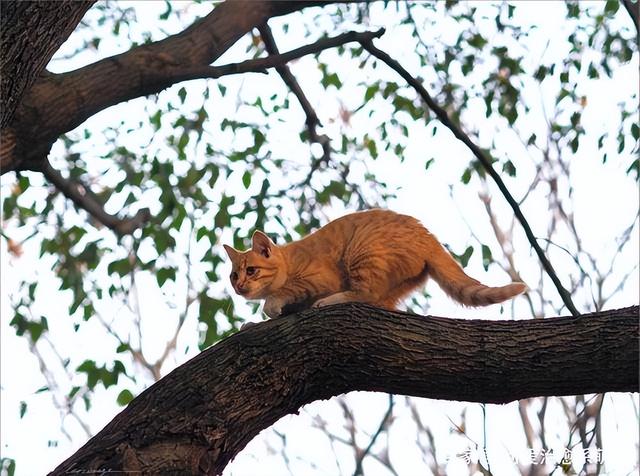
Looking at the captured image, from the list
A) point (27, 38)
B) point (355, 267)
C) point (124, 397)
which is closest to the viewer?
point (27, 38)

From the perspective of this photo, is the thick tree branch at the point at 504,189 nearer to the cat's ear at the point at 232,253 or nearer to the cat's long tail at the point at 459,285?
the cat's long tail at the point at 459,285

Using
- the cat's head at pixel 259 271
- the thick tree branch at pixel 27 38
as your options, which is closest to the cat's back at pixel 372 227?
the cat's head at pixel 259 271

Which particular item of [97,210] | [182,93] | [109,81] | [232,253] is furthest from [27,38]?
[182,93]

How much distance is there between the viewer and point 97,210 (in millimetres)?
5324

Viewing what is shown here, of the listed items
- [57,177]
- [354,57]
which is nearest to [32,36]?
[57,177]

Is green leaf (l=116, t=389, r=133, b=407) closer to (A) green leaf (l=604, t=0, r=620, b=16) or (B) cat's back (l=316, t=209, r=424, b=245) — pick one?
(B) cat's back (l=316, t=209, r=424, b=245)

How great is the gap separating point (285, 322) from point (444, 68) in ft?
11.6

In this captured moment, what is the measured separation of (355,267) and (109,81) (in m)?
1.46

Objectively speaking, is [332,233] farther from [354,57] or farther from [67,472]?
[354,57]

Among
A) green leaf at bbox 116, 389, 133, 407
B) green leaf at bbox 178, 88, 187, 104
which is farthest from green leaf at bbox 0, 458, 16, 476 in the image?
green leaf at bbox 178, 88, 187, 104

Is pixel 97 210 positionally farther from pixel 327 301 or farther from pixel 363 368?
pixel 363 368

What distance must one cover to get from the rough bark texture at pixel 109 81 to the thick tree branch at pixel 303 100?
0.40m

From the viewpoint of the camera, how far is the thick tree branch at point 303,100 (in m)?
5.41

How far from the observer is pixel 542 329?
3164 mm
